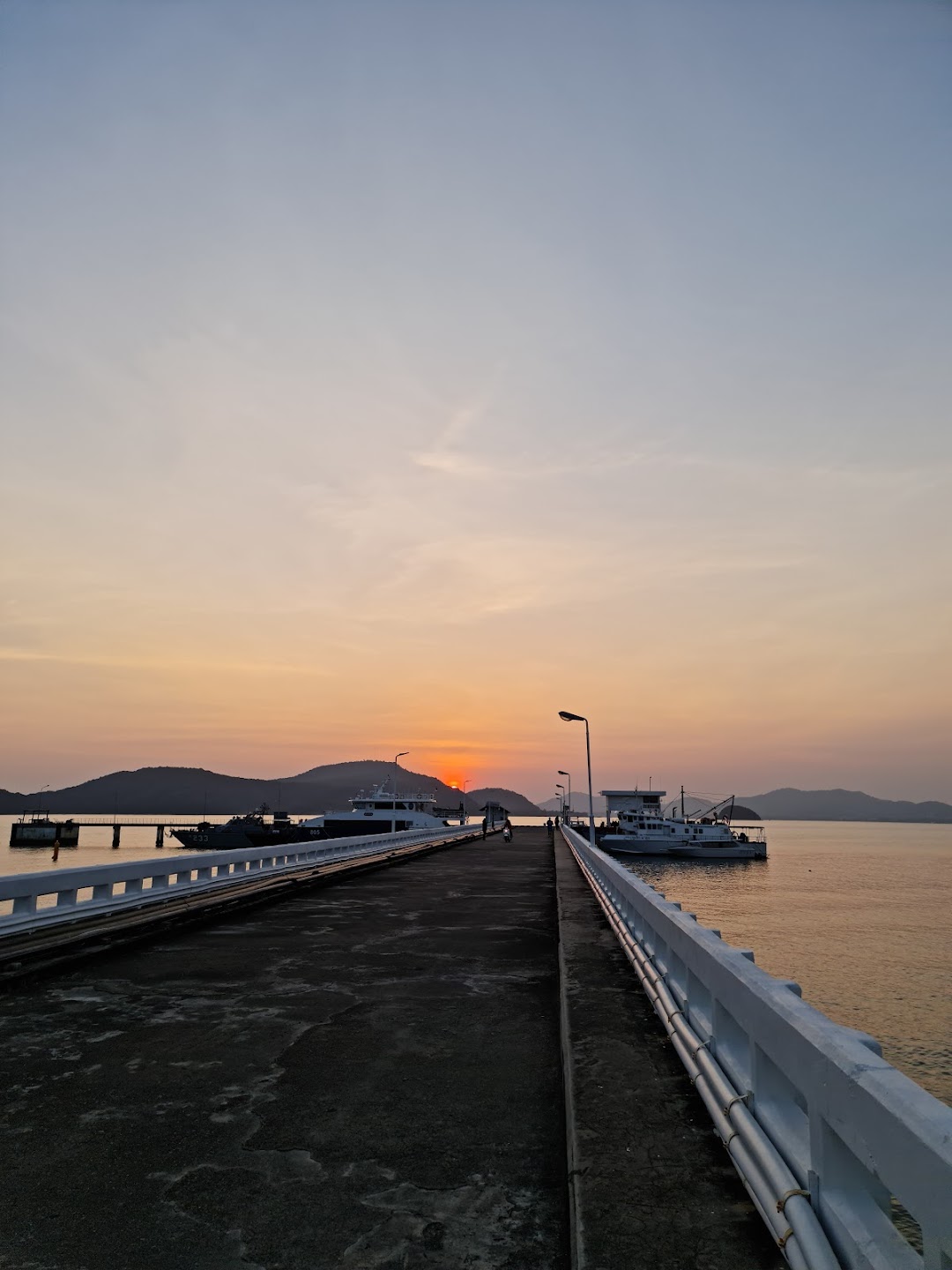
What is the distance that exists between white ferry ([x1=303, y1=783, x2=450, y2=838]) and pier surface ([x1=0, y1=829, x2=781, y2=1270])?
236 feet

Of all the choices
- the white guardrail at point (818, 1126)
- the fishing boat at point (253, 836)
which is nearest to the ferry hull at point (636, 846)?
the fishing boat at point (253, 836)

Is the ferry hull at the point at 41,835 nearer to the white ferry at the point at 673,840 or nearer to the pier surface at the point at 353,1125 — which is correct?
the white ferry at the point at 673,840

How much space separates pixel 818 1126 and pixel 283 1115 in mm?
3768

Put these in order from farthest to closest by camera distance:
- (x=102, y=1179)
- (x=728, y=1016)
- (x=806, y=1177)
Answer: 1. (x=728, y=1016)
2. (x=102, y=1179)
3. (x=806, y=1177)

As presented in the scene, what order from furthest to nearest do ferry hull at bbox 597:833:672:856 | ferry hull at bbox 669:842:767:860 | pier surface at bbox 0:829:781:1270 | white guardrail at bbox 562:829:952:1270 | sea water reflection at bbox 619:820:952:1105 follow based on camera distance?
ferry hull at bbox 669:842:767:860
ferry hull at bbox 597:833:672:856
sea water reflection at bbox 619:820:952:1105
pier surface at bbox 0:829:781:1270
white guardrail at bbox 562:829:952:1270

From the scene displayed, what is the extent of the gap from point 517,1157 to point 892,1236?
2.70 metres

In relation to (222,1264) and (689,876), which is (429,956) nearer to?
(222,1264)

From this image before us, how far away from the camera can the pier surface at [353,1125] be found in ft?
13.2

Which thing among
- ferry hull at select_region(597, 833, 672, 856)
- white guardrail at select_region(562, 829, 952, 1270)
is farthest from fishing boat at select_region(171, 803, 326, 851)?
white guardrail at select_region(562, 829, 952, 1270)

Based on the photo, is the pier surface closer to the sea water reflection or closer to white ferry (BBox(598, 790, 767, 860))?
the sea water reflection

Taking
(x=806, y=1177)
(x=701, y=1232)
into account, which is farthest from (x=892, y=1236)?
(x=701, y=1232)

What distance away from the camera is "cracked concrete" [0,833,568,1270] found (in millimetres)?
4145

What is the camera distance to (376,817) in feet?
277

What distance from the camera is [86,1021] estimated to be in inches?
319
